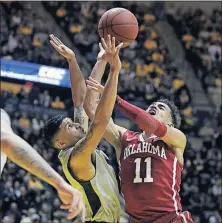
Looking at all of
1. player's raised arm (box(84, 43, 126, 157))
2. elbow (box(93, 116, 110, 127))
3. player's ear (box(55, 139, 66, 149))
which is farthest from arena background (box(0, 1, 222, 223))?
elbow (box(93, 116, 110, 127))

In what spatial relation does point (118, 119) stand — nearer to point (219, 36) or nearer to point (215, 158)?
point (215, 158)

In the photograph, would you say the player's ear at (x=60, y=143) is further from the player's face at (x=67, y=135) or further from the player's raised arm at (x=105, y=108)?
the player's raised arm at (x=105, y=108)

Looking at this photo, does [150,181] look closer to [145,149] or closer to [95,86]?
[145,149]

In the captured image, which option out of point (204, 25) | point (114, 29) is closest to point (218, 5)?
point (204, 25)

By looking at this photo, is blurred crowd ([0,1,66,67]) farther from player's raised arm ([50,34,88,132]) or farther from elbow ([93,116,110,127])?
elbow ([93,116,110,127])

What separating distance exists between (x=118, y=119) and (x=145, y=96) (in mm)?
1390

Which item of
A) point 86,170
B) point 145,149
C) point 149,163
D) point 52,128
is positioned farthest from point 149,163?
point 52,128

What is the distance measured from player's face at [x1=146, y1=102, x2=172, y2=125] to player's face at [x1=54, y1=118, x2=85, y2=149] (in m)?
0.72

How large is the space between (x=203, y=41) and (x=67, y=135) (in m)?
13.5

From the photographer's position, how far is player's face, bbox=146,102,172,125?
536 centimetres

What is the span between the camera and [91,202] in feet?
16.3

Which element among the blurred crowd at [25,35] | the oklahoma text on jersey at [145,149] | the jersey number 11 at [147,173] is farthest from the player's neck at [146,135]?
the blurred crowd at [25,35]

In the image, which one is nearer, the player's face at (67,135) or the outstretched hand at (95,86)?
the outstretched hand at (95,86)

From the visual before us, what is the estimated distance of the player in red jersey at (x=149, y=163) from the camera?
4.96m
